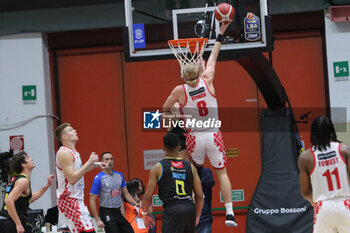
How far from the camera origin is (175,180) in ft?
23.9

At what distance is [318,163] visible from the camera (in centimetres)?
630

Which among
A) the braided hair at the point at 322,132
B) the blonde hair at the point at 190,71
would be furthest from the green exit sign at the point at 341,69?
the braided hair at the point at 322,132

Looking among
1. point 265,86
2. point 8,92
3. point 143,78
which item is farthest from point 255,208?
point 8,92

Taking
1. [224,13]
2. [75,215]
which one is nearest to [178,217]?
[75,215]

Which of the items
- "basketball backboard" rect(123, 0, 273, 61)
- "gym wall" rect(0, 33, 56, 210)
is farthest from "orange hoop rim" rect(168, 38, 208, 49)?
"gym wall" rect(0, 33, 56, 210)

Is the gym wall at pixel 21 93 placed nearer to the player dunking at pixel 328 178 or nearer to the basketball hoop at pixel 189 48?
the basketball hoop at pixel 189 48

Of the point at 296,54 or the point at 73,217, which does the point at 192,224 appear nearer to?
the point at 73,217

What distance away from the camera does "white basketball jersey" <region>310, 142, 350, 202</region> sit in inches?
245

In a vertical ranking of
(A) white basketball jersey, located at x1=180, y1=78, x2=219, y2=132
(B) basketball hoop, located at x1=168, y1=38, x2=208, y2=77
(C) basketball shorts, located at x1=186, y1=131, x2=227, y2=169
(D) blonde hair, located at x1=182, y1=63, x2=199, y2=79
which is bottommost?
(C) basketball shorts, located at x1=186, y1=131, x2=227, y2=169

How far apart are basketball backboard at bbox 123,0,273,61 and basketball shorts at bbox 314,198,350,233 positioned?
3.09m

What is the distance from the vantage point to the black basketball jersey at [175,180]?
23.8 feet

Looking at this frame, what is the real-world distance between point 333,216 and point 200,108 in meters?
2.26

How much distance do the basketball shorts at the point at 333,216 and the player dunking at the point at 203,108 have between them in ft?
5.10

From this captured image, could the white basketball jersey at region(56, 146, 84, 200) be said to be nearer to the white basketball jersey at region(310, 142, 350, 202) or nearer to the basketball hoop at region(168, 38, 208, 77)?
the basketball hoop at region(168, 38, 208, 77)
